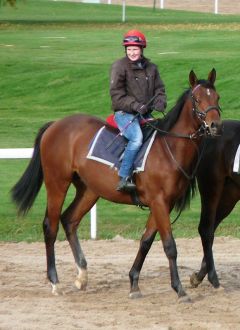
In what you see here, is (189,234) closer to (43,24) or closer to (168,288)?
(168,288)

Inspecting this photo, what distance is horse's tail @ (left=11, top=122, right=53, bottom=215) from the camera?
449 inches

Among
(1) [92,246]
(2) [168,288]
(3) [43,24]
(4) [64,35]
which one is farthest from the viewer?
(3) [43,24]

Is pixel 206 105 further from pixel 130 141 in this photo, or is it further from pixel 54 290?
pixel 54 290

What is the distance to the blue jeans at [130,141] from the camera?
10312 mm

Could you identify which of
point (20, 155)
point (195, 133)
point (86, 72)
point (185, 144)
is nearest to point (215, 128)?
point (195, 133)

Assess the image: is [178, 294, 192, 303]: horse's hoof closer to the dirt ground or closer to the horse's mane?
the dirt ground

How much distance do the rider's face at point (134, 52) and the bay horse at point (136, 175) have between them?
0.58m

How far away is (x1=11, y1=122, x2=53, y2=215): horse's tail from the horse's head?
6.29ft

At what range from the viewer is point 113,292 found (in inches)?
A: 426

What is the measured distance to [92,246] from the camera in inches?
535

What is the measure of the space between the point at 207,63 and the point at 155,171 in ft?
69.6

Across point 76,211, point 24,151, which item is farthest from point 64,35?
point 76,211

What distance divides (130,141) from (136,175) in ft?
1.07

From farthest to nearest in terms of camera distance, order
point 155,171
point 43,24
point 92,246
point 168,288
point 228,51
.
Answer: point 43,24, point 228,51, point 92,246, point 168,288, point 155,171
